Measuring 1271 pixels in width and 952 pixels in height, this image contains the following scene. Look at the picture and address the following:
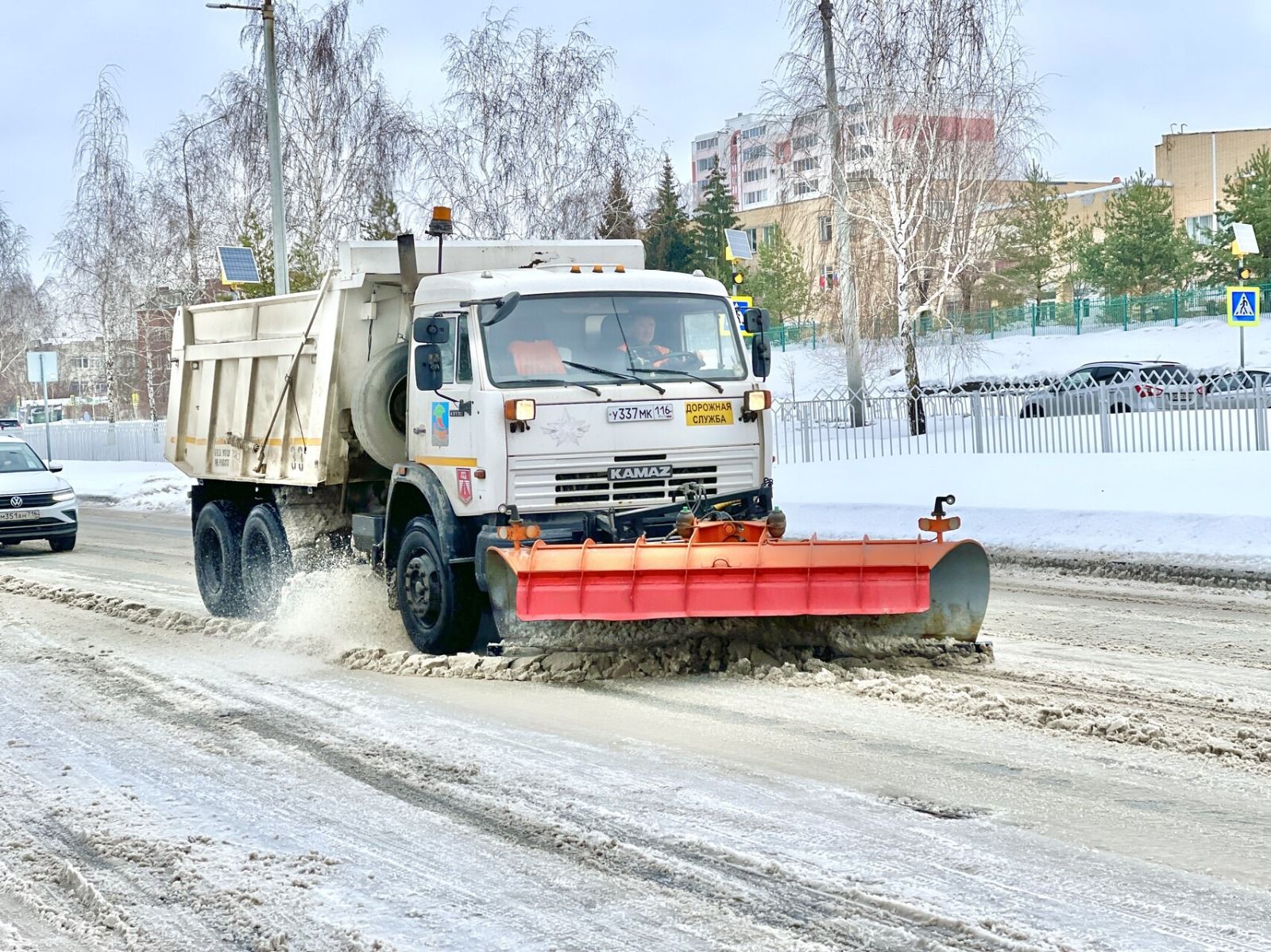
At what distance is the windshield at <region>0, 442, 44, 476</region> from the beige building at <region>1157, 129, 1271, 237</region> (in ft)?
253

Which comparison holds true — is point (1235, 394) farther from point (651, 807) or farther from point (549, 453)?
point (651, 807)

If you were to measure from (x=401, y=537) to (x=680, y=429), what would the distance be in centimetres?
222

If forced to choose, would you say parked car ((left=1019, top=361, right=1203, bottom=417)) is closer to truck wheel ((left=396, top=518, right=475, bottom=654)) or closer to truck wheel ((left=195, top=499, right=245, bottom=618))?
truck wheel ((left=195, top=499, right=245, bottom=618))

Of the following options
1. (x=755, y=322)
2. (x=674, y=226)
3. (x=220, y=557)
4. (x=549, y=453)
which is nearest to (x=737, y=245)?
(x=220, y=557)

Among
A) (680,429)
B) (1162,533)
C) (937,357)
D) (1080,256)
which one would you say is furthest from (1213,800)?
(1080,256)

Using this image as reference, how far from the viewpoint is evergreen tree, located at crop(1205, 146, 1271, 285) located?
173 ft

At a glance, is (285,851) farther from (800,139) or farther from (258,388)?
(800,139)

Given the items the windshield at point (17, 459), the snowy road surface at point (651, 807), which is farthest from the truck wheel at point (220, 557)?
the windshield at point (17, 459)

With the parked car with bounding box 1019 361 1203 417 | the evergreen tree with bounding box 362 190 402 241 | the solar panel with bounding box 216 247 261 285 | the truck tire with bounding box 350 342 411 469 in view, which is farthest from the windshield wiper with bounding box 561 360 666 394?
the evergreen tree with bounding box 362 190 402 241

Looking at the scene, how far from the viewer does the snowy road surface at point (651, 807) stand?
15.0ft

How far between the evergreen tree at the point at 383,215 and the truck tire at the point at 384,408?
3065 cm

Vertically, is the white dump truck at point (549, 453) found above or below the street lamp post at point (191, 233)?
below

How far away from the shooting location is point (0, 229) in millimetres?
69938

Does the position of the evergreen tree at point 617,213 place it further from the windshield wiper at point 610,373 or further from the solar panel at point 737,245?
the windshield wiper at point 610,373
